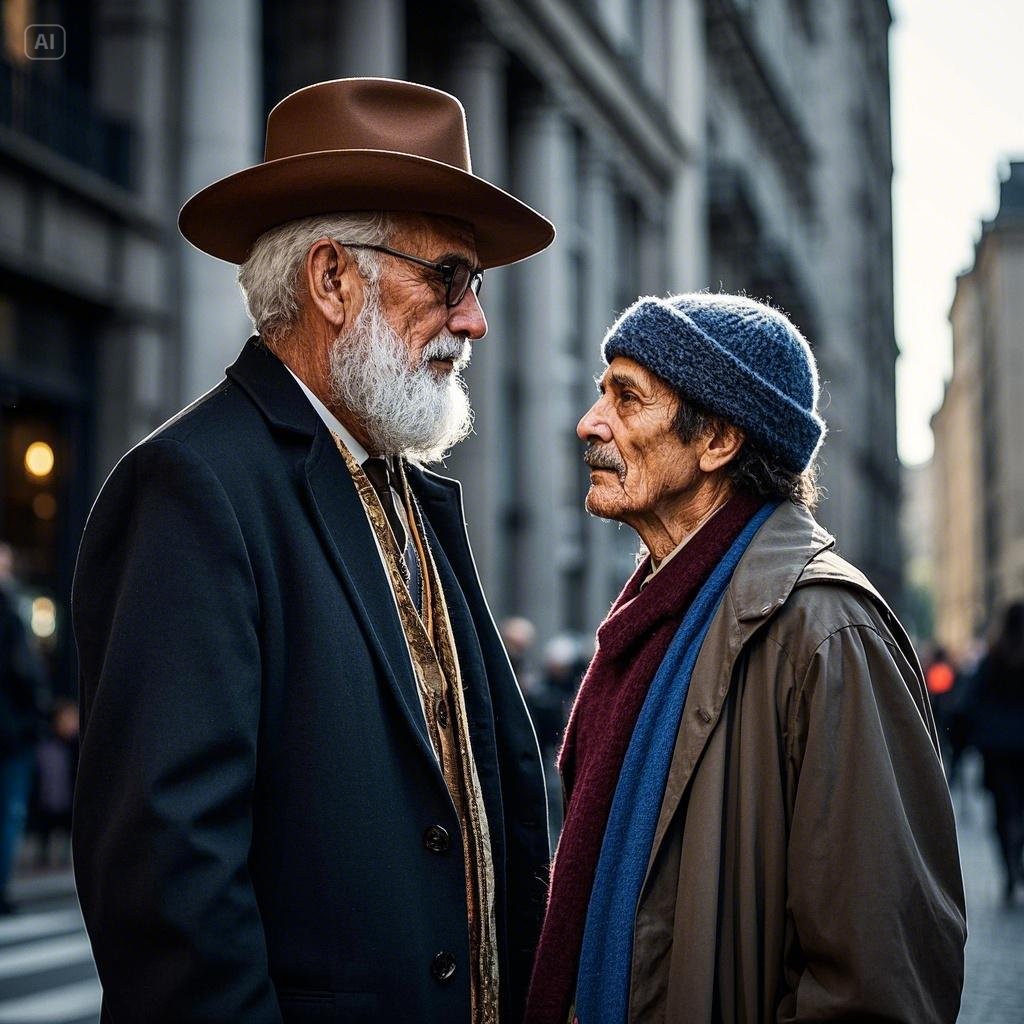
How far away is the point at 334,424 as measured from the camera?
3.14m

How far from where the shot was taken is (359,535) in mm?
2965

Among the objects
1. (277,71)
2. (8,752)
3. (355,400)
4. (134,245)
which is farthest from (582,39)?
(355,400)

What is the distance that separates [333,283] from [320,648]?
2.59 ft

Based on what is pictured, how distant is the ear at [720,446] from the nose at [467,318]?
0.59 m

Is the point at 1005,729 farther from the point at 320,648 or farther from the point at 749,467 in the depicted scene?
the point at 320,648

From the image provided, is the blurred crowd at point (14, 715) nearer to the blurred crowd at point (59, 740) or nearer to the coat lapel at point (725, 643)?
the blurred crowd at point (59, 740)

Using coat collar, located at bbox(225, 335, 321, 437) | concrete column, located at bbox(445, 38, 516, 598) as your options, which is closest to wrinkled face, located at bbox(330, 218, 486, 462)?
coat collar, located at bbox(225, 335, 321, 437)

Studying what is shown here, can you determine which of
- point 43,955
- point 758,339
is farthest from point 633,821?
point 43,955

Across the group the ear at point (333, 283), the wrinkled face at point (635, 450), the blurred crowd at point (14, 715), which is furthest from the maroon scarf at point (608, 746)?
the blurred crowd at point (14, 715)

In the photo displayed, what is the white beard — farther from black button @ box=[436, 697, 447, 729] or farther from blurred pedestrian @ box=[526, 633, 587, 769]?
blurred pedestrian @ box=[526, 633, 587, 769]

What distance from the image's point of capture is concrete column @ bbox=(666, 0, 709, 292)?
30.1 meters

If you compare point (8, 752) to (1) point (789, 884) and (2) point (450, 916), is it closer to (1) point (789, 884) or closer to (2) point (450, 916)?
(2) point (450, 916)

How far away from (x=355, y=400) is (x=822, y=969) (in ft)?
4.58

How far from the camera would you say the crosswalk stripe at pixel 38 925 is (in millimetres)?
8203
